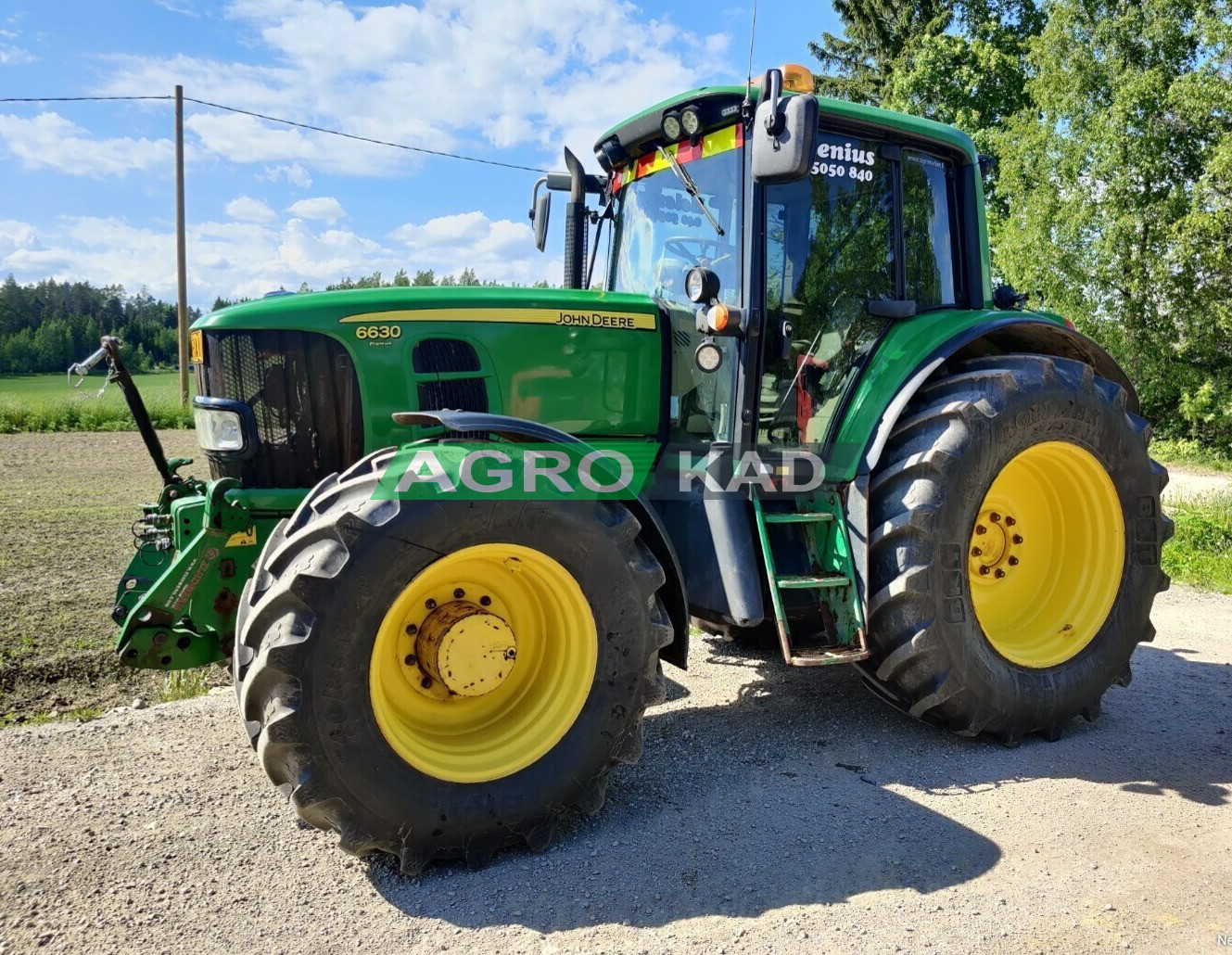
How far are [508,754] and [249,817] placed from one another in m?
0.98

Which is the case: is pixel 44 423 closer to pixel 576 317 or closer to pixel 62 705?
pixel 62 705

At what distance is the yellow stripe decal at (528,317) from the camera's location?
11.7 ft

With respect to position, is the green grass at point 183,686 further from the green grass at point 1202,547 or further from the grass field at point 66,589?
the green grass at point 1202,547

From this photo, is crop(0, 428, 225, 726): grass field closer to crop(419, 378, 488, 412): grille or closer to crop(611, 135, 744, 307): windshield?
crop(419, 378, 488, 412): grille

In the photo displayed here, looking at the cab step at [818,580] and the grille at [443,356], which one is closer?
the grille at [443,356]

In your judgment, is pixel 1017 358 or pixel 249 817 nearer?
pixel 249 817

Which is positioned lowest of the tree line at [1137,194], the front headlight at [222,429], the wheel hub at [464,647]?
the wheel hub at [464,647]

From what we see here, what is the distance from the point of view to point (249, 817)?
3.25 meters

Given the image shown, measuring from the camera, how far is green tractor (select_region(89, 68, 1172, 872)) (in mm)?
2932

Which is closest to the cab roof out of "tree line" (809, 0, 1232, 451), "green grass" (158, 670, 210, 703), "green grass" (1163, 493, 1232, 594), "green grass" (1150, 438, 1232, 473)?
"green grass" (158, 670, 210, 703)

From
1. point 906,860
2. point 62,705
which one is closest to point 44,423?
point 62,705

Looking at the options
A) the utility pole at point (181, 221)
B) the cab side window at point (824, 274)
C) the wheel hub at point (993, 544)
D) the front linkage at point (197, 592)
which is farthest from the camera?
the utility pole at point (181, 221)

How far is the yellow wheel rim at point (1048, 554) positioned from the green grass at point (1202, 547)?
3.48 meters

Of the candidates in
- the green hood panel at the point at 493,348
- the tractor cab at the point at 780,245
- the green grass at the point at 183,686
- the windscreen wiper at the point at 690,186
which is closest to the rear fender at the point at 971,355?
the tractor cab at the point at 780,245
